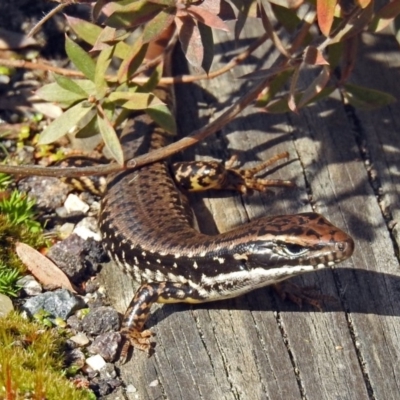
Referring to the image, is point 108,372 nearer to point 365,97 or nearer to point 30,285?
point 30,285

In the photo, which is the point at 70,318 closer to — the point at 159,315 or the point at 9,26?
the point at 159,315

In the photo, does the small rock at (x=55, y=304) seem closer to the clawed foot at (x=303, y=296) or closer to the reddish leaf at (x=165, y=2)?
the clawed foot at (x=303, y=296)

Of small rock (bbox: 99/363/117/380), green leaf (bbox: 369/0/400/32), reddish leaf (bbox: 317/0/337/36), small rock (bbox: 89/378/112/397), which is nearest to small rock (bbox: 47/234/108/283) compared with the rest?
small rock (bbox: 99/363/117/380)

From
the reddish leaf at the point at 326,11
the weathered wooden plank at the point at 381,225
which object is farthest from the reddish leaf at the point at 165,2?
the weathered wooden plank at the point at 381,225

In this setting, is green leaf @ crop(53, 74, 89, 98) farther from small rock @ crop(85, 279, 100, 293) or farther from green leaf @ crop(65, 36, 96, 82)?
small rock @ crop(85, 279, 100, 293)

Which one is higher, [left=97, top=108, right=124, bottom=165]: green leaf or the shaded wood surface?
[left=97, top=108, right=124, bottom=165]: green leaf

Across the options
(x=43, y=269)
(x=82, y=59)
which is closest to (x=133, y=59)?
(x=82, y=59)
